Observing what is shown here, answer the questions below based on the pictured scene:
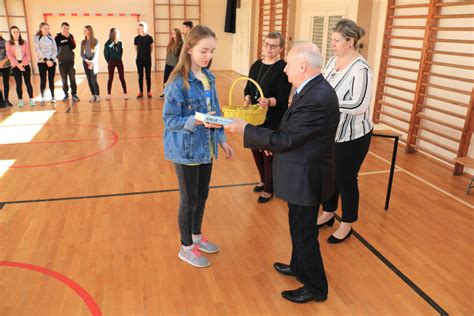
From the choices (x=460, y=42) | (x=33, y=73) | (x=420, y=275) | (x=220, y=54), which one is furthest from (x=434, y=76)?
(x=33, y=73)

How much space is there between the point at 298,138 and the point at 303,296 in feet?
3.35

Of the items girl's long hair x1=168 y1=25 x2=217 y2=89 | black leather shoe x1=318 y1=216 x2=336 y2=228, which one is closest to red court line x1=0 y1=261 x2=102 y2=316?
girl's long hair x1=168 y1=25 x2=217 y2=89

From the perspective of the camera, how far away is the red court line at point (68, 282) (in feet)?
7.61

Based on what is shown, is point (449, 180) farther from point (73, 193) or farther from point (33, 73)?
point (33, 73)

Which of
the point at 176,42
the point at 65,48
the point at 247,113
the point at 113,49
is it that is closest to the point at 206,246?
the point at 247,113

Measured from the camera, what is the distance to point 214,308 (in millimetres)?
2350

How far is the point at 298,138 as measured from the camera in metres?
1.96

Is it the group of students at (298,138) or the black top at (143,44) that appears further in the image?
the black top at (143,44)

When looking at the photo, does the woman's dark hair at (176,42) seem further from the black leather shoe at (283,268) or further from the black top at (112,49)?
the black leather shoe at (283,268)

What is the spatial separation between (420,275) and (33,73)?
42.3 ft

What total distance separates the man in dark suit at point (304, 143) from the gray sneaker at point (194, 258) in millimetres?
780

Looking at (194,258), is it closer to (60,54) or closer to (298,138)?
(298,138)

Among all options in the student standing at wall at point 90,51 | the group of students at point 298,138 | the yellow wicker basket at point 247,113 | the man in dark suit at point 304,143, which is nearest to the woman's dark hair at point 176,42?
the student standing at wall at point 90,51

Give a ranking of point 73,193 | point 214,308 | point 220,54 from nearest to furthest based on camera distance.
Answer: point 214,308, point 73,193, point 220,54
